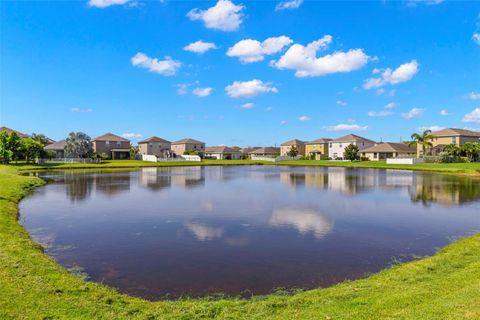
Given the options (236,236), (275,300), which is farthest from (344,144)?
(275,300)

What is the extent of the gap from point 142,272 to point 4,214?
12297 mm

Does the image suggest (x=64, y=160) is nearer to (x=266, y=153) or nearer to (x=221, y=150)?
(x=221, y=150)

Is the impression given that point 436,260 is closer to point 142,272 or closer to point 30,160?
point 142,272

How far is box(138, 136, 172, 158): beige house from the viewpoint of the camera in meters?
115

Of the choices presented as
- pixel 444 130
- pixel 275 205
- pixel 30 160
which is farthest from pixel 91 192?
pixel 444 130

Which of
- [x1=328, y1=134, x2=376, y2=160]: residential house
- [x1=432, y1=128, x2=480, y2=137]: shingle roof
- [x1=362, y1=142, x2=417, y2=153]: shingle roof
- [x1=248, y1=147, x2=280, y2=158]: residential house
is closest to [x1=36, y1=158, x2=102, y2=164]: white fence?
[x1=328, y1=134, x2=376, y2=160]: residential house

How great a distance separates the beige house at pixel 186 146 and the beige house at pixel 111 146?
22225 mm

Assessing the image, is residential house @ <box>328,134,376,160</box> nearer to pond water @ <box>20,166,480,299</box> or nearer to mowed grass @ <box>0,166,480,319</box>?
pond water @ <box>20,166,480,299</box>

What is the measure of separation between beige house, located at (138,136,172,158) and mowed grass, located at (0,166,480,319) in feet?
345

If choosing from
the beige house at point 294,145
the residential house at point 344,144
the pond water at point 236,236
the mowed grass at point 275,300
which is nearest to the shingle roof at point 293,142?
the beige house at point 294,145

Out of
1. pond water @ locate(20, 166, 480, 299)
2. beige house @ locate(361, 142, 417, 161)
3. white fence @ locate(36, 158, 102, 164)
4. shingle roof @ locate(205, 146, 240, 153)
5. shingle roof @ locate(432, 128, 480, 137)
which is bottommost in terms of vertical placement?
pond water @ locate(20, 166, 480, 299)

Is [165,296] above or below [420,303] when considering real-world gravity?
below

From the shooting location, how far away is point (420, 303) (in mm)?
7488

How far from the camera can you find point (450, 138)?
91.1 meters
